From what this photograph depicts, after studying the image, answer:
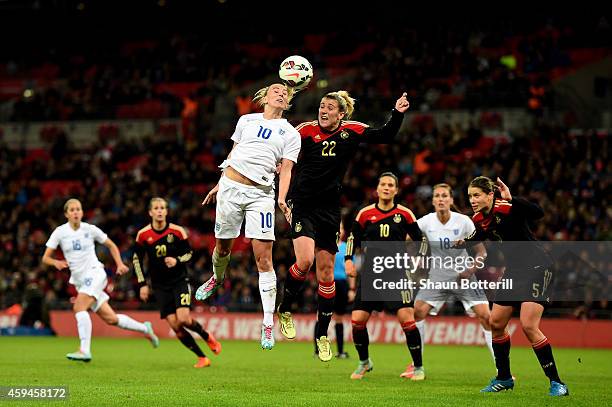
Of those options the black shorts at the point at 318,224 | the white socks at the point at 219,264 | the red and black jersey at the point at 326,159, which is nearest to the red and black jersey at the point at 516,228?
the red and black jersey at the point at 326,159

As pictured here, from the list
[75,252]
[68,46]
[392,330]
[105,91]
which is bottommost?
[392,330]

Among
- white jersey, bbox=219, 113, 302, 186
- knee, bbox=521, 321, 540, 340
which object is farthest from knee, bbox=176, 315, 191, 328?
knee, bbox=521, 321, 540, 340

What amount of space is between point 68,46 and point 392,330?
24.8m

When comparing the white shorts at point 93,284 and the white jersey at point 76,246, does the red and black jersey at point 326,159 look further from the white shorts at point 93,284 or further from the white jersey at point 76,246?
the white jersey at point 76,246

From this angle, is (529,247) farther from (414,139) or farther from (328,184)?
(414,139)

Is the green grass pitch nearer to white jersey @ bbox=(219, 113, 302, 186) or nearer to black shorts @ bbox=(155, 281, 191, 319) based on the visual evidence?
black shorts @ bbox=(155, 281, 191, 319)

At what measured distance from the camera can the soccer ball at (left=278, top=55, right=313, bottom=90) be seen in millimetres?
11203

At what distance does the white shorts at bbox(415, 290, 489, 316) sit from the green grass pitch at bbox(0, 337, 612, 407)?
1.06m

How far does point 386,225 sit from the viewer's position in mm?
14555

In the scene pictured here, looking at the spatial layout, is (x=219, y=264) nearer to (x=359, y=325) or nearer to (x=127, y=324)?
(x=359, y=325)

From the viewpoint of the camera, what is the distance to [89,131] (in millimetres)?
36844

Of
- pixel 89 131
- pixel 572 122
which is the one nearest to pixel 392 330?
pixel 572 122

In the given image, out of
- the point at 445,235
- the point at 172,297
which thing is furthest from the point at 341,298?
the point at 445,235

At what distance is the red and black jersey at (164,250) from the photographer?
1658 cm
